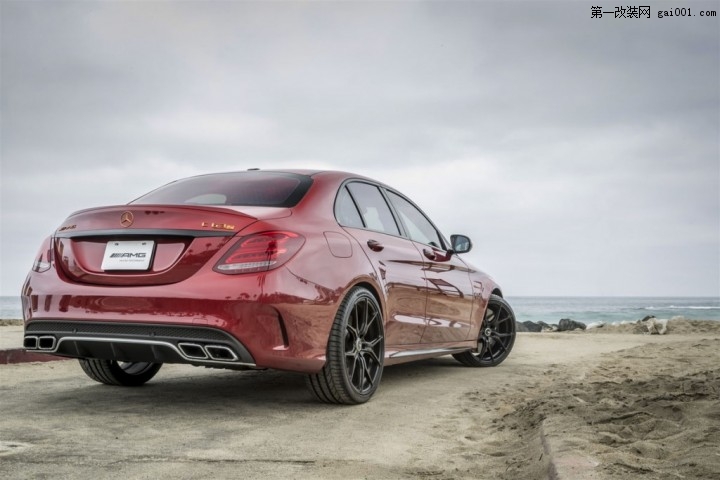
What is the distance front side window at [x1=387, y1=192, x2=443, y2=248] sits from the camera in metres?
5.99

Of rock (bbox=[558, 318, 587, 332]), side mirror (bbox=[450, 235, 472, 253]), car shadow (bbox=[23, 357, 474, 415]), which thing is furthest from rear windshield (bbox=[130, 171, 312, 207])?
rock (bbox=[558, 318, 587, 332])

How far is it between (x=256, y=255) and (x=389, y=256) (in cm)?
147

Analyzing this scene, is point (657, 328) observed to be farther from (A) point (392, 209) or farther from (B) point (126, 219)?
(B) point (126, 219)

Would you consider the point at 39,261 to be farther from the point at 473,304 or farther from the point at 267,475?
the point at 473,304

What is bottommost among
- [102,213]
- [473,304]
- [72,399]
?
[72,399]

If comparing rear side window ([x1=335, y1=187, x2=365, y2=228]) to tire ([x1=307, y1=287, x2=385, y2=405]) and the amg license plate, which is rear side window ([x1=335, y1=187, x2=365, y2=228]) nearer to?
tire ([x1=307, y1=287, x2=385, y2=405])

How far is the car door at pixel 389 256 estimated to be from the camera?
16.3 feet

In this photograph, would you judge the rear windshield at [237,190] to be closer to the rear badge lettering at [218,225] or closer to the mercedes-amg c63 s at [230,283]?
the mercedes-amg c63 s at [230,283]

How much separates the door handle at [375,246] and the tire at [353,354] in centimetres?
34

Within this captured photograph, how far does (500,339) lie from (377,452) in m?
4.25

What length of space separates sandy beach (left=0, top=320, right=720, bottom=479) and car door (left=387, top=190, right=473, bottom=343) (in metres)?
0.45

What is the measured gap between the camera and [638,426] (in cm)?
356

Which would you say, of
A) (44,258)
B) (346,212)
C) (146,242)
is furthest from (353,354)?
(44,258)

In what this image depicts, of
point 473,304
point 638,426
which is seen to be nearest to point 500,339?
point 473,304
